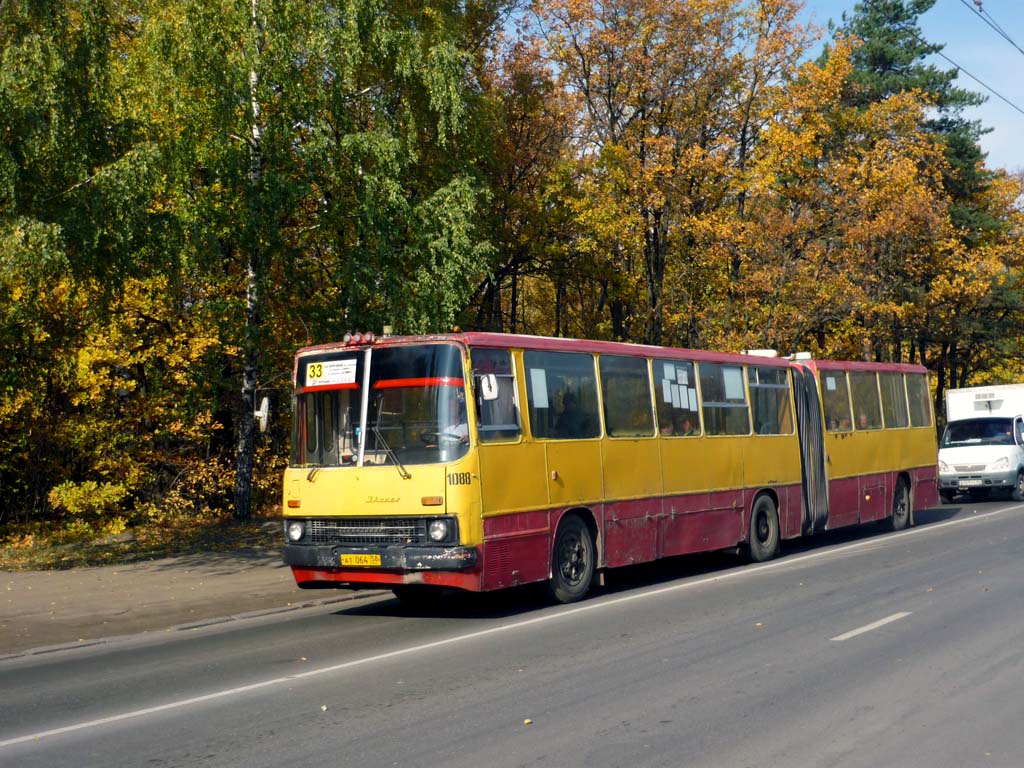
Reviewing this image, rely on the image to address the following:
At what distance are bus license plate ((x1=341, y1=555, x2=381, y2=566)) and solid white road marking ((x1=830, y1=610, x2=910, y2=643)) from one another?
4.65 m

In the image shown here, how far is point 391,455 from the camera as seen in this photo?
12336mm

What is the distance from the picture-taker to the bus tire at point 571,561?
1345 cm

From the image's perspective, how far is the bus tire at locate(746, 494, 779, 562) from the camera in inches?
698

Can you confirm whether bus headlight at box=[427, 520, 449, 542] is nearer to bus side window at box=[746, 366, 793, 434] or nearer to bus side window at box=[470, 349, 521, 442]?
bus side window at box=[470, 349, 521, 442]

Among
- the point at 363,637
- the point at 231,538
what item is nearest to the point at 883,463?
the point at 231,538

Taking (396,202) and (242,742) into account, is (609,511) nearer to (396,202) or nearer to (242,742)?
(242,742)

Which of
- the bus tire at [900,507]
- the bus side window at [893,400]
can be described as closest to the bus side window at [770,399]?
the bus side window at [893,400]

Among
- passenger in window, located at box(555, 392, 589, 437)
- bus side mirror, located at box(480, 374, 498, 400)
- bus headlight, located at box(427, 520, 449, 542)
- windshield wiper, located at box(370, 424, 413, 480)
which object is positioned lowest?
bus headlight, located at box(427, 520, 449, 542)

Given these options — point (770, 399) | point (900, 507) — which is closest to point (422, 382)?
point (770, 399)

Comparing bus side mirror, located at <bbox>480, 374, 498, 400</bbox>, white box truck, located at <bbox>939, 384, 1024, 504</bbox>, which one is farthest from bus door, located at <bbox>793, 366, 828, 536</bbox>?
white box truck, located at <bbox>939, 384, 1024, 504</bbox>

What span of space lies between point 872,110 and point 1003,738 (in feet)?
103

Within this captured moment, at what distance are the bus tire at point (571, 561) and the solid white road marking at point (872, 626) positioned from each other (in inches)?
142

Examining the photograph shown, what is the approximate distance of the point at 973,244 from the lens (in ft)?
162

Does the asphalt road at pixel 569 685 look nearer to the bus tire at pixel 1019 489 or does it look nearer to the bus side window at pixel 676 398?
the bus side window at pixel 676 398
